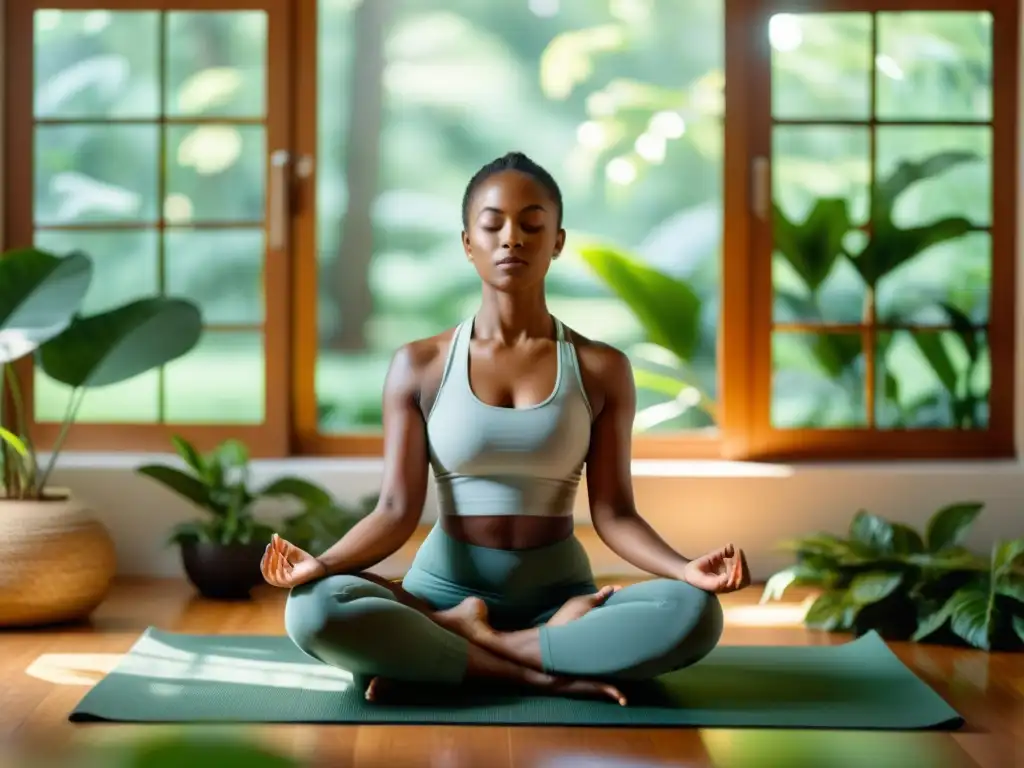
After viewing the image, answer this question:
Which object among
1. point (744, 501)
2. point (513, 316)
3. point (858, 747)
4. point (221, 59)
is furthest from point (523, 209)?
point (221, 59)

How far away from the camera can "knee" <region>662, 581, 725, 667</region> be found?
226 centimetres

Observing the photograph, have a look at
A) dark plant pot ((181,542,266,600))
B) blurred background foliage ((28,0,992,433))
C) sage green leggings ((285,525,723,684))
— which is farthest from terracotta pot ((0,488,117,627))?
sage green leggings ((285,525,723,684))

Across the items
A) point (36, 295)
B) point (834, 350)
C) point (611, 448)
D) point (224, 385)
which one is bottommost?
point (611, 448)

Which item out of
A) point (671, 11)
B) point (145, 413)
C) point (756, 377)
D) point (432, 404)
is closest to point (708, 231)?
point (671, 11)

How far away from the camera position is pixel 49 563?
3.11m

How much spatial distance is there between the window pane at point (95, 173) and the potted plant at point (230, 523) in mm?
876

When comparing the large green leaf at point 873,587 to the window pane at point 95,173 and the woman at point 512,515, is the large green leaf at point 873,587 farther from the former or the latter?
the window pane at point 95,173

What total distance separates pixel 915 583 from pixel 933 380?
44.8 inches

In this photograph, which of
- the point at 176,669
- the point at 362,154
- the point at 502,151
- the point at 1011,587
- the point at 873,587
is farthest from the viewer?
the point at 502,151

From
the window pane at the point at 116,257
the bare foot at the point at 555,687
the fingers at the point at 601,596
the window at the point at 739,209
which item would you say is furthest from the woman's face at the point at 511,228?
the window pane at the point at 116,257

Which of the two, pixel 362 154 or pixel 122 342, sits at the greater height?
pixel 362 154

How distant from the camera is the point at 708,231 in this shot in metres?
6.77

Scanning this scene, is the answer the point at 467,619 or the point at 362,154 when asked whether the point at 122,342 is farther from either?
the point at 362,154

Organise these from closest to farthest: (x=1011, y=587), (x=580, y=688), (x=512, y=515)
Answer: (x=580, y=688) < (x=512, y=515) < (x=1011, y=587)
